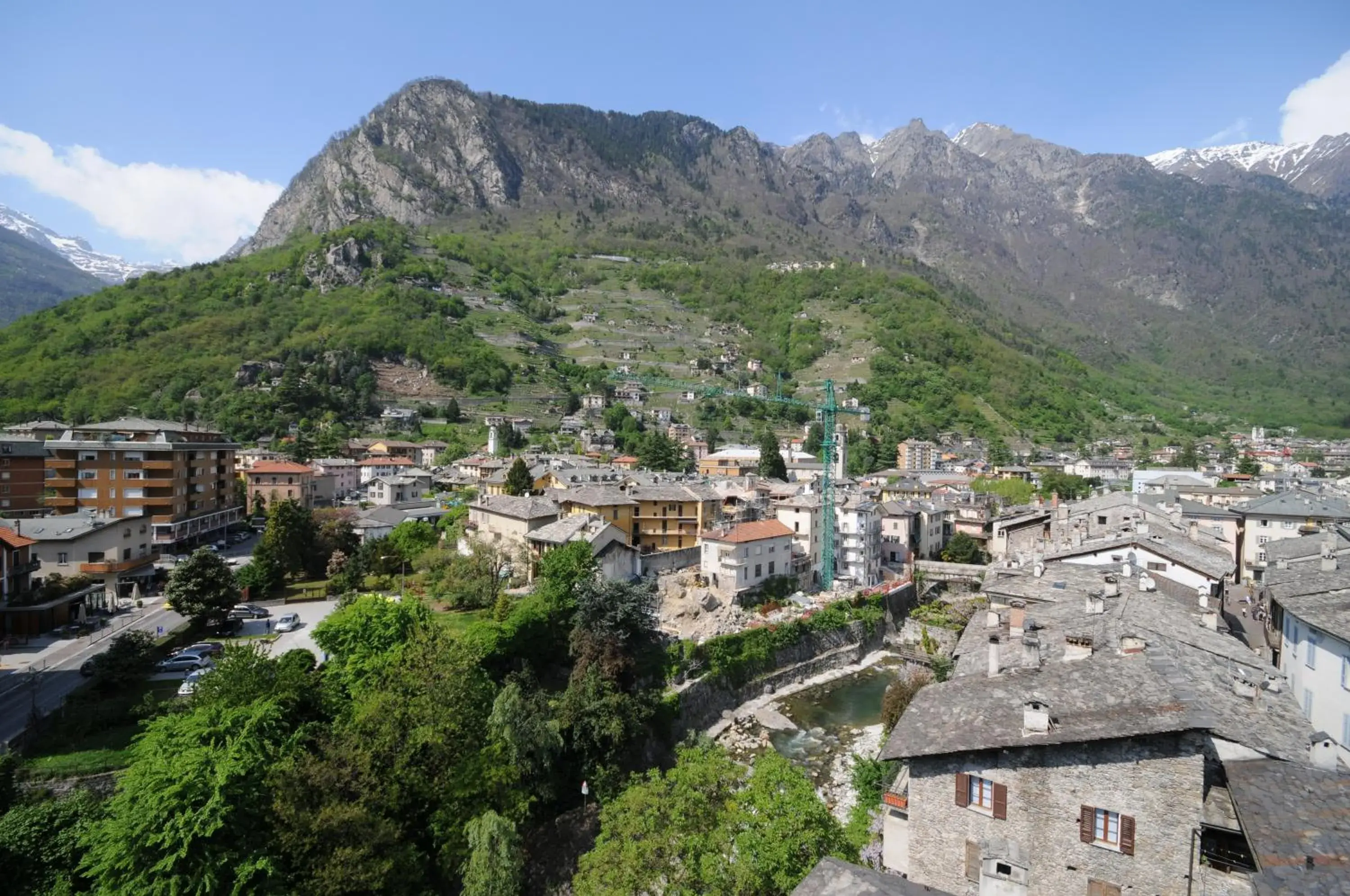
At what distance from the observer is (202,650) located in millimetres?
26406

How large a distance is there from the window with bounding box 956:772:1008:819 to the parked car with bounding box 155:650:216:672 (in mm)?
24063

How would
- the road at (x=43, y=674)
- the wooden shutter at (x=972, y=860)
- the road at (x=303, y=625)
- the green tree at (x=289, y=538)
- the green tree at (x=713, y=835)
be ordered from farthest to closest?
the green tree at (x=289, y=538), the road at (x=303, y=625), the road at (x=43, y=674), the green tree at (x=713, y=835), the wooden shutter at (x=972, y=860)

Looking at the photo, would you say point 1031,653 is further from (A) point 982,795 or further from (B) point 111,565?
(B) point 111,565

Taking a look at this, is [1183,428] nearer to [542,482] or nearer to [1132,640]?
[542,482]

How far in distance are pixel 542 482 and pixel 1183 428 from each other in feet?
429

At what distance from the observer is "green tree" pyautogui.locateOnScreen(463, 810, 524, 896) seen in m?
17.3

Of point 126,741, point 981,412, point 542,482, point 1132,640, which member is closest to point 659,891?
point 1132,640

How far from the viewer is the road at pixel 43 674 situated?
785 inches

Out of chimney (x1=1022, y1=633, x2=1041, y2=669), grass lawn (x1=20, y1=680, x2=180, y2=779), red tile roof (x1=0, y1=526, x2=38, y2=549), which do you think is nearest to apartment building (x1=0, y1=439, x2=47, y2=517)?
red tile roof (x1=0, y1=526, x2=38, y2=549)

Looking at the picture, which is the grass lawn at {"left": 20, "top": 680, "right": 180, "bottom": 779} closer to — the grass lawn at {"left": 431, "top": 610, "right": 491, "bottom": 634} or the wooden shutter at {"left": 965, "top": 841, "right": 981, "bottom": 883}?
the grass lawn at {"left": 431, "top": 610, "right": 491, "bottom": 634}

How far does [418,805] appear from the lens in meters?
19.1

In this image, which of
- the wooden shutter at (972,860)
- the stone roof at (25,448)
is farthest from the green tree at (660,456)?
the wooden shutter at (972,860)

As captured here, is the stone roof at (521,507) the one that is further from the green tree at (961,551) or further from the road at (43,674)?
the green tree at (961,551)

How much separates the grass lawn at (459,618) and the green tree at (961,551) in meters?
35.8
